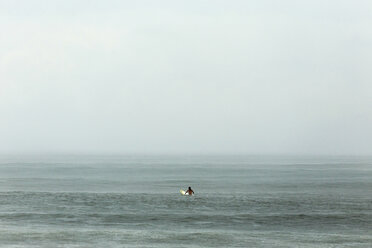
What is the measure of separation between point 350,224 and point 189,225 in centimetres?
1628

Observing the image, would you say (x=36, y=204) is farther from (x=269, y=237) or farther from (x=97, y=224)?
(x=269, y=237)

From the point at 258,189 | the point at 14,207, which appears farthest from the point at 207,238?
the point at 258,189

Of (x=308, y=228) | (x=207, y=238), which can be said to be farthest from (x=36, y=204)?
(x=308, y=228)

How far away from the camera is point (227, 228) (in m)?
51.8

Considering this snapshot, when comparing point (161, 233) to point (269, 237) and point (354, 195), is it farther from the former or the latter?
point (354, 195)

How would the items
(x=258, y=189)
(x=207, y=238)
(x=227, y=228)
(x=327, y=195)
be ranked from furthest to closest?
(x=258, y=189)
(x=327, y=195)
(x=227, y=228)
(x=207, y=238)

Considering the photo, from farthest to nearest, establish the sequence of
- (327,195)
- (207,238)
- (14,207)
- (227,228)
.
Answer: (327,195), (14,207), (227,228), (207,238)

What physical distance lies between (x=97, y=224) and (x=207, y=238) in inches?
507

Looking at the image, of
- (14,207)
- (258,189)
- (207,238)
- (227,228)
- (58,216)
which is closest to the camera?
→ (207,238)

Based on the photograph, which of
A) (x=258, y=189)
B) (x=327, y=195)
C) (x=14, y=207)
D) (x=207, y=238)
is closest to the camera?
(x=207, y=238)

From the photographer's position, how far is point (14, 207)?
65938 mm

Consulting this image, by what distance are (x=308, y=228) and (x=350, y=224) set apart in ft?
17.0

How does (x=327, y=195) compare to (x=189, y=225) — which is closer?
(x=189, y=225)

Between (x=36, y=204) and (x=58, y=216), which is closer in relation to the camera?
(x=58, y=216)
